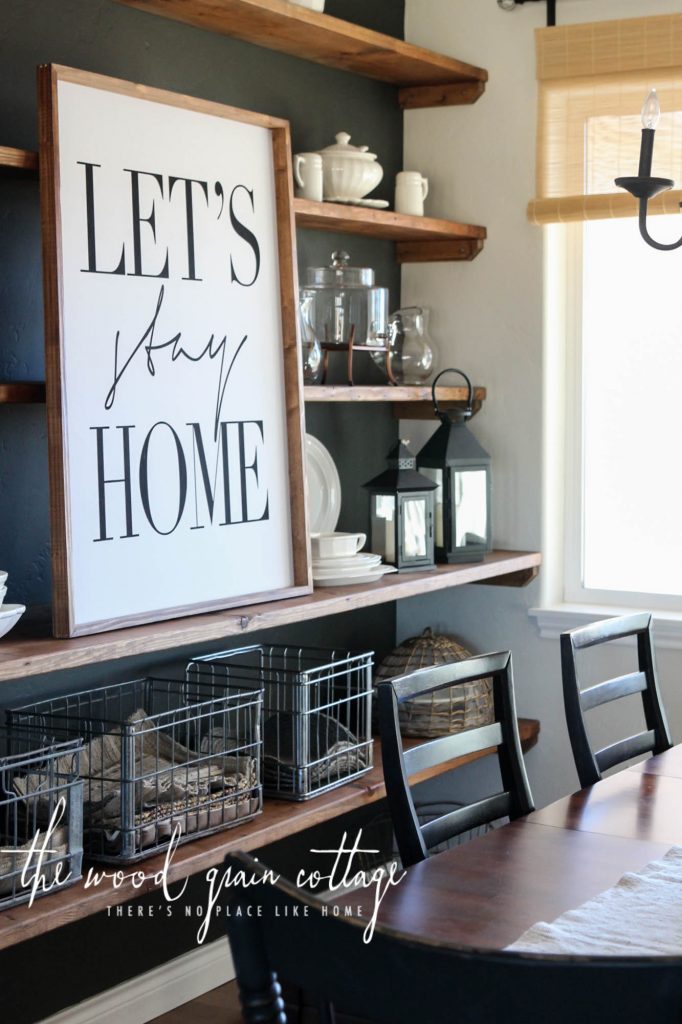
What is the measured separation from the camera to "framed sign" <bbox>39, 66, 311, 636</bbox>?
7.32 feet

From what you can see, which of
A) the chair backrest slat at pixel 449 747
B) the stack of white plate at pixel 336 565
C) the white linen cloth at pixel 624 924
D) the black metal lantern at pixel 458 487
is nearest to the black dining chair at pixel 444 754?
the chair backrest slat at pixel 449 747

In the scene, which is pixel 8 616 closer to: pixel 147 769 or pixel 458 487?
pixel 147 769

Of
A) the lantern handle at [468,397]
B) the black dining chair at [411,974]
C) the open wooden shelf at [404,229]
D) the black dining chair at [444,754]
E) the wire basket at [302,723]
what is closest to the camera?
the black dining chair at [411,974]

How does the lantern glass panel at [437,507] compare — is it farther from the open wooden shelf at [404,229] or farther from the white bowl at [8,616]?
the white bowl at [8,616]

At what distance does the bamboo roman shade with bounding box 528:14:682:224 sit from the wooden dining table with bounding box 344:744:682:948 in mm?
1742

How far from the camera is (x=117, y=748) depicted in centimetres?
242

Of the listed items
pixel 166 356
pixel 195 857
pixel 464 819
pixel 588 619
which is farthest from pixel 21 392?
pixel 588 619

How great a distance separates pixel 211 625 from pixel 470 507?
1166mm

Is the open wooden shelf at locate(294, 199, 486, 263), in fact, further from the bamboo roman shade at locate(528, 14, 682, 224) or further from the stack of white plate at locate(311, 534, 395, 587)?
the stack of white plate at locate(311, 534, 395, 587)

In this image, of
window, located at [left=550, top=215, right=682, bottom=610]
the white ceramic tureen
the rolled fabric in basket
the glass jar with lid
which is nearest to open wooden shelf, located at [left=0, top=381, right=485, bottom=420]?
the glass jar with lid

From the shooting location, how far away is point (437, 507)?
3324mm

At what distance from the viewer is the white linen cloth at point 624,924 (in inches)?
55.2

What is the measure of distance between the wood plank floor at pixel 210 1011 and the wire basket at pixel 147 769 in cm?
59

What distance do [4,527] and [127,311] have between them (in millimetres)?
487
